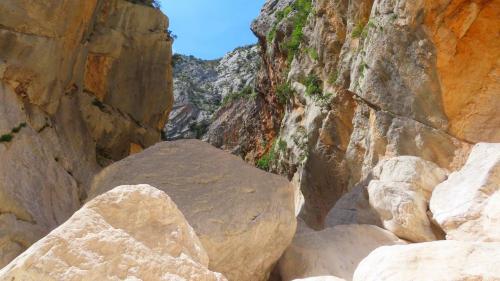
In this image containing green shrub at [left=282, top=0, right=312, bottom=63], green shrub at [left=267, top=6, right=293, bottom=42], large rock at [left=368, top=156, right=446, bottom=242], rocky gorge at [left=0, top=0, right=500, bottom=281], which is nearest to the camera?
rocky gorge at [left=0, top=0, right=500, bottom=281]

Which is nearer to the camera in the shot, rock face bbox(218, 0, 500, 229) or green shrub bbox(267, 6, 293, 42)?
rock face bbox(218, 0, 500, 229)

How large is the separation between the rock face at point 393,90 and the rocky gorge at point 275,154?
0.11ft

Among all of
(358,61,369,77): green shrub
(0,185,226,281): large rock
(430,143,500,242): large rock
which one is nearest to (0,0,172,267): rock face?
(0,185,226,281): large rock

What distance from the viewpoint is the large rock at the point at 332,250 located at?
22.8 ft

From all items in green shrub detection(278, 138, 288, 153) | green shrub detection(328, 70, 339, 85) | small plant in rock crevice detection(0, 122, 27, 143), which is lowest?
small plant in rock crevice detection(0, 122, 27, 143)

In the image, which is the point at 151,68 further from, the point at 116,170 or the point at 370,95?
the point at 116,170

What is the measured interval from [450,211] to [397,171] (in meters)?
2.12

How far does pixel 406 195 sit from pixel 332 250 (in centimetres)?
165

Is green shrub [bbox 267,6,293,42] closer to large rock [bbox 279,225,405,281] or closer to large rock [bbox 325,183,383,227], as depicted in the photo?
large rock [bbox 325,183,383,227]

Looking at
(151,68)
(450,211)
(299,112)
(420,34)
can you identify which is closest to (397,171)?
(450,211)

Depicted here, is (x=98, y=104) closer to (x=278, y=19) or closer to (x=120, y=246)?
(x=278, y=19)

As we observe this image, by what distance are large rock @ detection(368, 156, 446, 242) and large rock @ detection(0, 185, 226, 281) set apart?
12.6ft

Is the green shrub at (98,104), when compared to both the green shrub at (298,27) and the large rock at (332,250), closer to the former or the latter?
the green shrub at (298,27)

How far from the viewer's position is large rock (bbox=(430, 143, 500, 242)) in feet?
20.4
